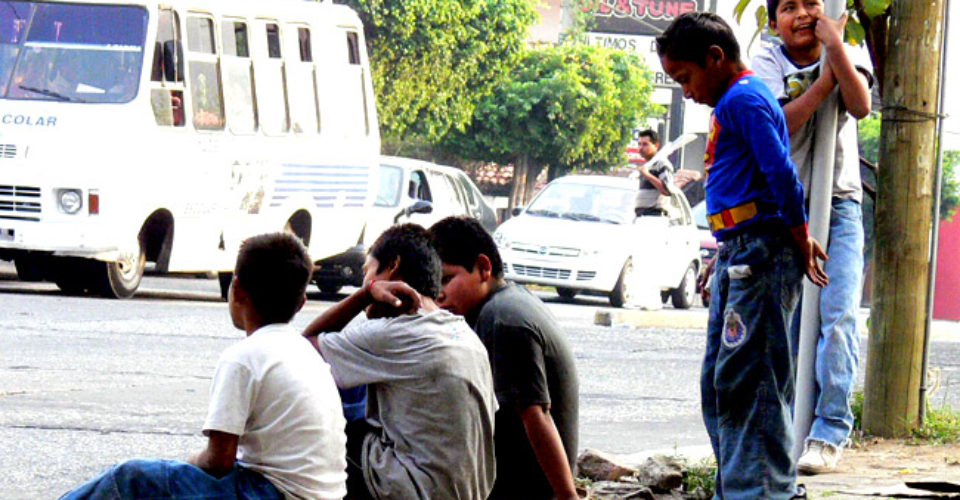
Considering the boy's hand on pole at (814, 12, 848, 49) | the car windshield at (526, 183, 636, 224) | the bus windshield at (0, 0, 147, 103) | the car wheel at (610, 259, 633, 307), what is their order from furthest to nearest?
the car windshield at (526, 183, 636, 224) < the car wheel at (610, 259, 633, 307) < the bus windshield at (0, 0, 147, 103) < the boy's hand on pole at (814, 12, 848, 49)

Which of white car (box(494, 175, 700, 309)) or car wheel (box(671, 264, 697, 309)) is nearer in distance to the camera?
white car (box(494, 175, 700, 309))

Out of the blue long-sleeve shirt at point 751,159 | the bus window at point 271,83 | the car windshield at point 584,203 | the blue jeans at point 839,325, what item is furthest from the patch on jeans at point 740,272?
the car windshield at point 584,203

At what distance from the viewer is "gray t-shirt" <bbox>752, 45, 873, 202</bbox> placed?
5.86 m

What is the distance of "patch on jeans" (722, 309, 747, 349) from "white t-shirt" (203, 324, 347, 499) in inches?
50.5

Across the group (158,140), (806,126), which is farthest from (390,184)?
(806,126)

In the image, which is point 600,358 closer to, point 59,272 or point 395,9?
point 59,272

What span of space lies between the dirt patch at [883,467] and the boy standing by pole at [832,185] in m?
0.14

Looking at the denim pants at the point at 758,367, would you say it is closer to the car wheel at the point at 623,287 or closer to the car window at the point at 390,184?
the car wheel at the point at 623,287

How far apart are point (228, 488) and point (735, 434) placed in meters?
1.57

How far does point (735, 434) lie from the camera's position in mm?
4996

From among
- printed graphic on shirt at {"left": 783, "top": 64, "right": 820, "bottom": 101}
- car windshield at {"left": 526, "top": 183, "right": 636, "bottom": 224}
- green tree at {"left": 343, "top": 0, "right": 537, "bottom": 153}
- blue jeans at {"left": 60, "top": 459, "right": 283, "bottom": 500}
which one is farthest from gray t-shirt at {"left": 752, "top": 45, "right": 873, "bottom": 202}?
green tree at {"left": 343, "top": 0, "right": 537, "bottom": 153}

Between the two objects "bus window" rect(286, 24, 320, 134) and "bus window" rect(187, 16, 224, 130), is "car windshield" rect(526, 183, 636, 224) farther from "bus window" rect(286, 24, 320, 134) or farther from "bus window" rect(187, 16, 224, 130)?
"bus window" rect(187, 16, 224, 130)

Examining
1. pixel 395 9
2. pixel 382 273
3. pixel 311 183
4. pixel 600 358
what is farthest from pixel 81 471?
pixel 395 9

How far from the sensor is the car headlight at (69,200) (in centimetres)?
1537
